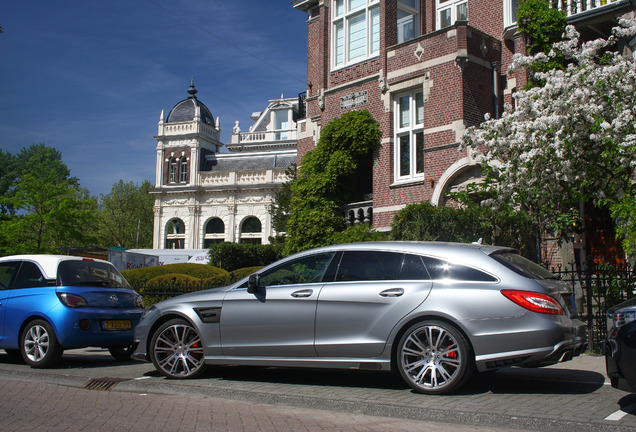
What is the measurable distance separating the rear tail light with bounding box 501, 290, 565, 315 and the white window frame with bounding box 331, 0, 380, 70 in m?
14.0

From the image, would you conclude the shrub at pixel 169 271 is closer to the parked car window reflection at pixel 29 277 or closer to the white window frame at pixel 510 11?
the parked car window reflection at pixel 29 277

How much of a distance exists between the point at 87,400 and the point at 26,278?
345cm

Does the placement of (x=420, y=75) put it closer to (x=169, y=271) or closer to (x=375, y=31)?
(x=375, y=31)

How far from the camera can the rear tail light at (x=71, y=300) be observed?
317 inches

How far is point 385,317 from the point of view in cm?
569

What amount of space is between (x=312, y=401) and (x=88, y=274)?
194 inches

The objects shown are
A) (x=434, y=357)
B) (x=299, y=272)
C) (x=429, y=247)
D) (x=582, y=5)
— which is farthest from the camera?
(x=582, y=5)

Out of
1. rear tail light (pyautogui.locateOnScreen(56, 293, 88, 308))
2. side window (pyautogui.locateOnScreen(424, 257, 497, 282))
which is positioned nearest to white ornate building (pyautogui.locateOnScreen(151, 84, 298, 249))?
rear tail light (pyautogui.locateOnScreen(56, 293, 88, 308))

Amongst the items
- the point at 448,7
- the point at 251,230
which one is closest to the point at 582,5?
the point at 448,7

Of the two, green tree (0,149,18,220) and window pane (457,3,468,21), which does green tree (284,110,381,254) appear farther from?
green tree (0,149,18,220)

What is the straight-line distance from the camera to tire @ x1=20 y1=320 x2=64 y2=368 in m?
7.94

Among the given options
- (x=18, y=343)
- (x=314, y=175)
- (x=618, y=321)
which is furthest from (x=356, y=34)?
(x=618, y=321)

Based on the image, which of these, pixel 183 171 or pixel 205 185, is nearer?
pixel 205 185

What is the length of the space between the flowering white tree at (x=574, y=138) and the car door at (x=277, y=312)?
5.06m
